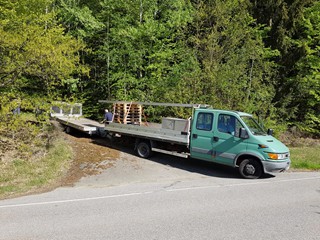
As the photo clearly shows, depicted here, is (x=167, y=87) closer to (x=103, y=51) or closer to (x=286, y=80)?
(x=103, y=51)

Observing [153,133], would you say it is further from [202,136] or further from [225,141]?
[225,141]

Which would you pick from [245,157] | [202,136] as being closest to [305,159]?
[245,157]

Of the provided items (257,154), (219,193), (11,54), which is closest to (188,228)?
(219,193)

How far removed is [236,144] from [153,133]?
366 cm

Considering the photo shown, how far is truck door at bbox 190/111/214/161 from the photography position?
457 inches

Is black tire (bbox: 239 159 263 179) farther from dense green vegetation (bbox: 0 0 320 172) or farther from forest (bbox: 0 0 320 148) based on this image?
dense green vegetation (bbox: 0 0 320 172)

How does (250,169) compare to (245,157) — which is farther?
(245,157)

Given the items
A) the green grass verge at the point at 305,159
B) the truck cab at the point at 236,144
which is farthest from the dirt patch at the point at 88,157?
the green grass verge at the point at 305,159

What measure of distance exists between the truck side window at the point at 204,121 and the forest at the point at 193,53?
514 centimetres

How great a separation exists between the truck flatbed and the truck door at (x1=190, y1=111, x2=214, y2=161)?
364 mm

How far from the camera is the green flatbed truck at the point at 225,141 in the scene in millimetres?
10664

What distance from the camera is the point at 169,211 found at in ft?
22.5

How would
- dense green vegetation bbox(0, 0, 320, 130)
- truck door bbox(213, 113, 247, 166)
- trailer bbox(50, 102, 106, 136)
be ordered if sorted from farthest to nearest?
dense green vegetation bbox(0, 0, 320, 130) < trailer bbox(50, 102, 106, 136) < truck door bbox(213, 113, 247, 166)

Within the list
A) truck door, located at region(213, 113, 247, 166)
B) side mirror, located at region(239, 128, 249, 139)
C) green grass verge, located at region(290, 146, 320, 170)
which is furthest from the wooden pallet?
green grass verge, located at region(290, 146, 320, 170)
